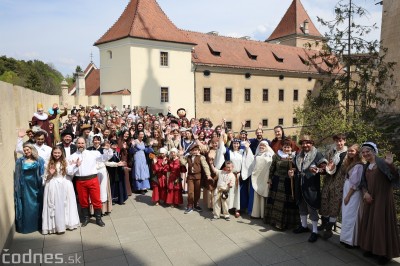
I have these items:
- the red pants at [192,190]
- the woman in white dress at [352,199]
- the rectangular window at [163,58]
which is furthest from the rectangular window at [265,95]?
the woman in white dress at [352,199]

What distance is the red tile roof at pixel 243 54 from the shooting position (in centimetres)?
2808

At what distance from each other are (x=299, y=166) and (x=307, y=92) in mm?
32232

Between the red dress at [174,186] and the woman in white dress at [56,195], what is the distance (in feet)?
7.41

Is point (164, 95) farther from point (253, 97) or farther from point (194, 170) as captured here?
point (194, 170)

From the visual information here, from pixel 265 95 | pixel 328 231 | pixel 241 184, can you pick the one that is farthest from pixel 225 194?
pixel 265 95

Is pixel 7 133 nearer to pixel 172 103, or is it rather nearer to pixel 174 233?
pixel 174 233

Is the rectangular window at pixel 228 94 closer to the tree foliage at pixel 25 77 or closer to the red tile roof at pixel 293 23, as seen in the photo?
the red tile roof at pixel 293 23

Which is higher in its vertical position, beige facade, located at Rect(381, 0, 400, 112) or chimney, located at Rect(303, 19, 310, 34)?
chimney, located at Rect(303, 19, 310, 34)

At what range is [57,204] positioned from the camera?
5.72m

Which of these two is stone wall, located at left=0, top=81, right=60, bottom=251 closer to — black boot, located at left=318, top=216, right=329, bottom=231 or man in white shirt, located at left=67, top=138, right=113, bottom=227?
man in white shirt, located at left=67, top=138, right=113, bottom=227

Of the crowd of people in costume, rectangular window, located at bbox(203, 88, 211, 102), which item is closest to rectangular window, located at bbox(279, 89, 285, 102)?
rectangular window, located at bbox(203, 88, 211, 102)

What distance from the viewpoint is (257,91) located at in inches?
1228

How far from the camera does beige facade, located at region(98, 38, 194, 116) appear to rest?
2353 cm

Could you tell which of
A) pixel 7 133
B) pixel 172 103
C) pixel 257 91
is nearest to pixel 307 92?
pixel 257 91
